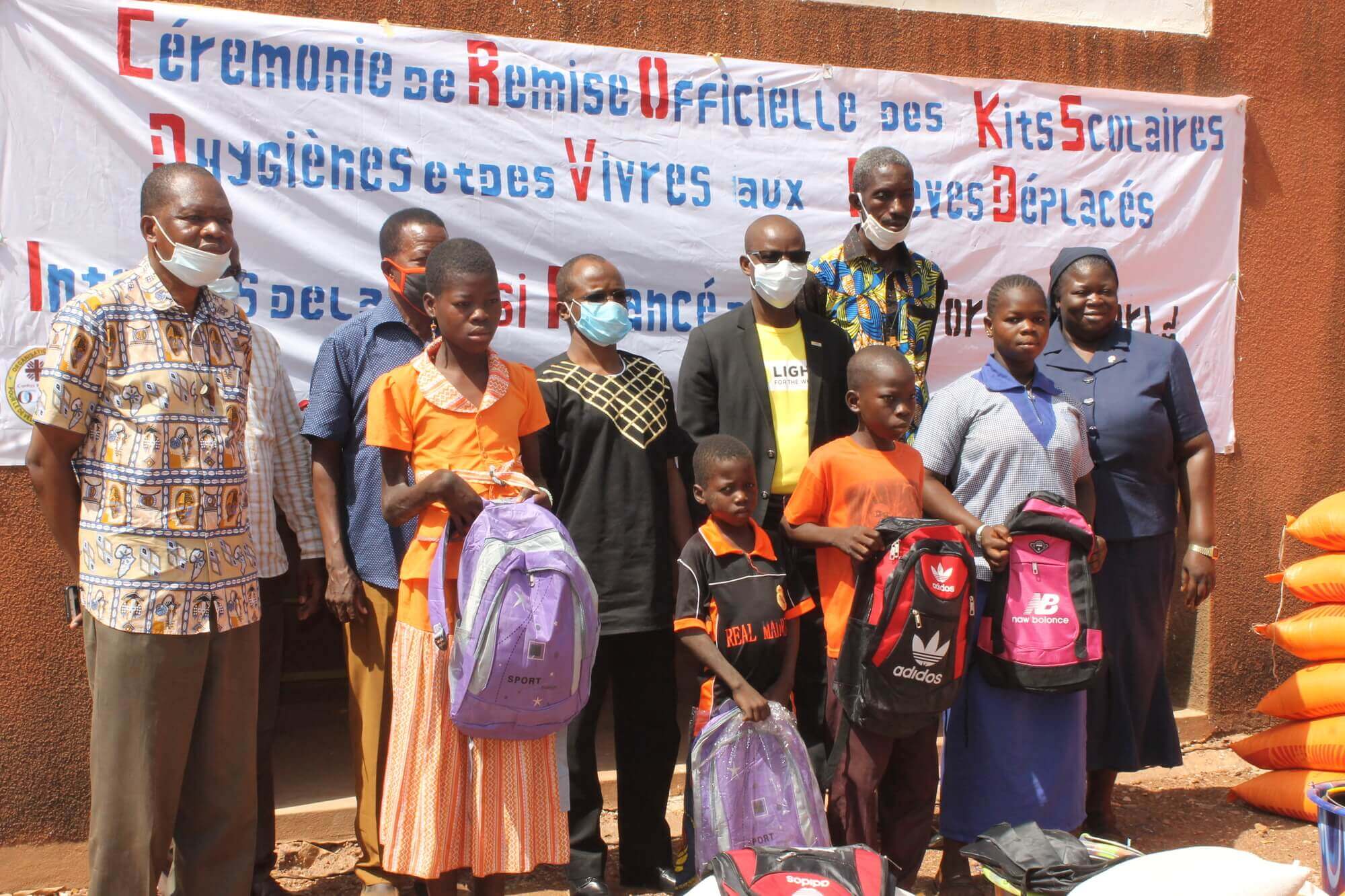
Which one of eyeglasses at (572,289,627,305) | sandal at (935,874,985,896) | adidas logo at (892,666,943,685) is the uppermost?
eyeglasses at (572,289,627,305)

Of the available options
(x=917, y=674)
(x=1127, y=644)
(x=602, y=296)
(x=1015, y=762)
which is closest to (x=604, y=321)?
(x=602, y=296)

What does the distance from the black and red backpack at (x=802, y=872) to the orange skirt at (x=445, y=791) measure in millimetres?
697

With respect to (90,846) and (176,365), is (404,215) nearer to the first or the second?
(176,365)

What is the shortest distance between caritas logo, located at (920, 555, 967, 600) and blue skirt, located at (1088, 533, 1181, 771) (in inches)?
44.7

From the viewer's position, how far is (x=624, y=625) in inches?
143

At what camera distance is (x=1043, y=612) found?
364cm

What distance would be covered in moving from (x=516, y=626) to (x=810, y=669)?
1255mm

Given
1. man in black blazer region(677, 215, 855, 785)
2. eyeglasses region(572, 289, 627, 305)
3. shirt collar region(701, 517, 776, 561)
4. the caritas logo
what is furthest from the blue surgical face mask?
the caritas logo

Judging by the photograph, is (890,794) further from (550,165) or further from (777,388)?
(550,165)

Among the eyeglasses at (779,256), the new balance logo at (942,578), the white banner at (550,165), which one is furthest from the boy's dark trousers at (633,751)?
the white banner at (550,165)

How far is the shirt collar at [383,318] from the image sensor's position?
11.9ft

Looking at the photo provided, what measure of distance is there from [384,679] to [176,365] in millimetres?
1118

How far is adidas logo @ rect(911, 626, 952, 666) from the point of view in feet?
11.0

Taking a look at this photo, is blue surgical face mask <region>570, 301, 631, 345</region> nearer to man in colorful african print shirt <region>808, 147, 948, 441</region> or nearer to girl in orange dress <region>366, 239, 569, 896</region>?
girl in orange dress <region>366, 239, 569, 896</region>
